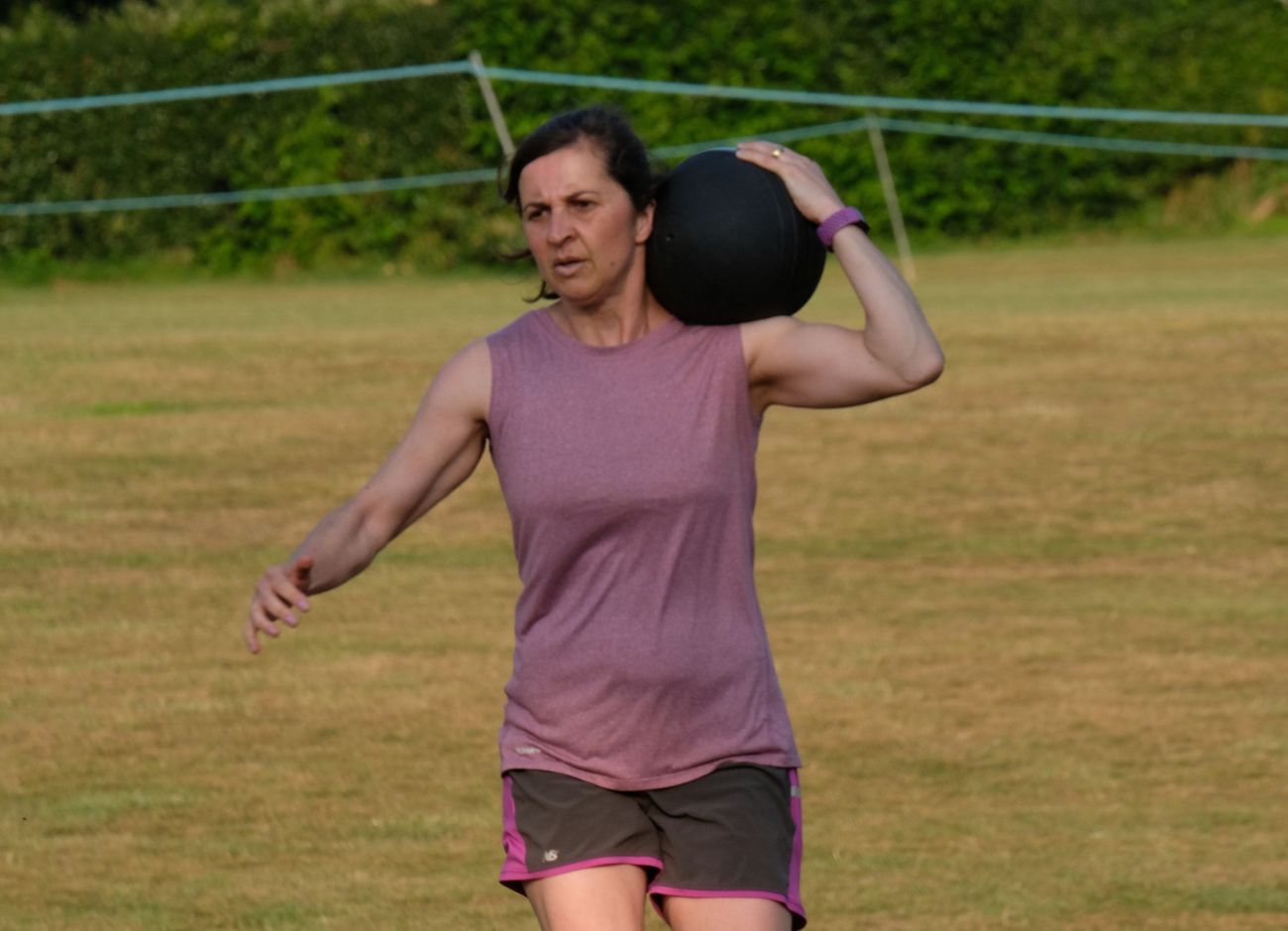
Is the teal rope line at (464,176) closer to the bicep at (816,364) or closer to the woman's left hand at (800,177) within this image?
the woman's left hand at (800,177)

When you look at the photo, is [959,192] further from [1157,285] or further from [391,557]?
[391,557]

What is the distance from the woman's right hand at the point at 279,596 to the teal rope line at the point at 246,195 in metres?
25.6

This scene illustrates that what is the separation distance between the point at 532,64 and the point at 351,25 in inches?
93.1

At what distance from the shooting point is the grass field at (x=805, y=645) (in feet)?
23.8

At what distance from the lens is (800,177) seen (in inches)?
187

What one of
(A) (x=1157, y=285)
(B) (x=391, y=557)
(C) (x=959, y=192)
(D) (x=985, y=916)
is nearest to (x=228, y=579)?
(B) (x=391, y=557)

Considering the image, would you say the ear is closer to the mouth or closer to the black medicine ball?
the black medicine ball

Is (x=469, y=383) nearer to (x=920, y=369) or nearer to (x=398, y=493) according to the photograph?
(x=398, y=493)

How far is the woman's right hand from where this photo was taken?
4523mm

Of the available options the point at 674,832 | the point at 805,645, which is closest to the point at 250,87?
the point at 805,645

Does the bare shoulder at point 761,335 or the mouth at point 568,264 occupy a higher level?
the mouth at point 568,264

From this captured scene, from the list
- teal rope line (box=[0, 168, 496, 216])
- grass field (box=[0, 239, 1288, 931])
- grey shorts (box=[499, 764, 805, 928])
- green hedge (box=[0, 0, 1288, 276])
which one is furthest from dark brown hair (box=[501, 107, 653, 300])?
green hedge (box=[0, 0, 1288, 276])

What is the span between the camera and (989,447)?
51.5 feet

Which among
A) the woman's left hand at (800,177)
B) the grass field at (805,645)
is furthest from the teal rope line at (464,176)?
the woman's left hand at (800,177)
